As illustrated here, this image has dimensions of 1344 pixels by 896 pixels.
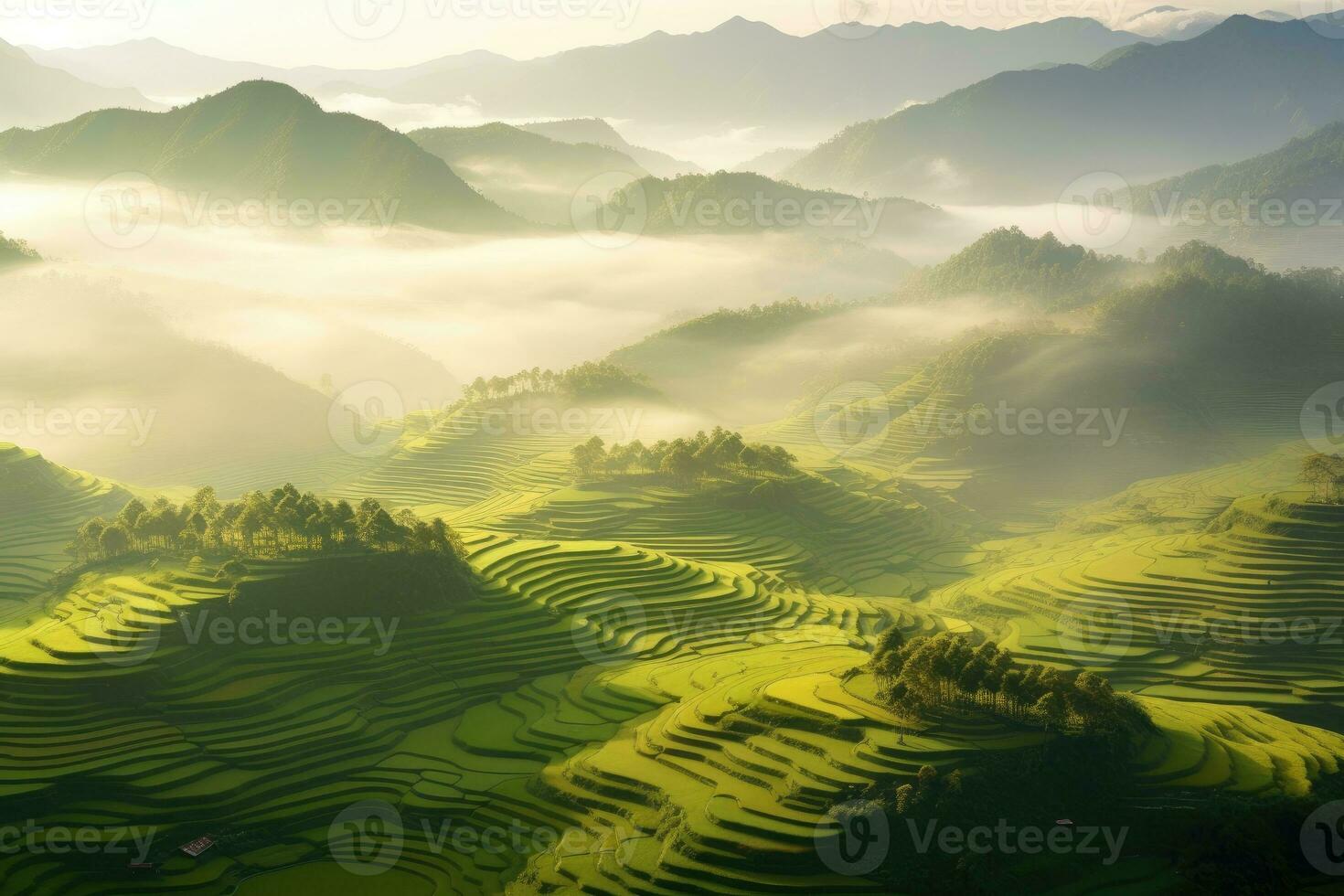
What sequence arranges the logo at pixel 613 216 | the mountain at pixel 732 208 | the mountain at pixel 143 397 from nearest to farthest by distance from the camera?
the mountain at pixel 143 397, the mountain at pixel 732 208, the logo at pixel 613 216

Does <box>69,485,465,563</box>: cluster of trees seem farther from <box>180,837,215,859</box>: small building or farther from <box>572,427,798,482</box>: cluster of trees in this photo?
<box>572,427,798,482</box>: cluster of trees

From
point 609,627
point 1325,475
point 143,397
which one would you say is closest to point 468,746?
point 609,627

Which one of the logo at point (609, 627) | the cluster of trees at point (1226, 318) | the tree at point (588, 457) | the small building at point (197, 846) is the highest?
the cluster of trees at point (1226, 318)

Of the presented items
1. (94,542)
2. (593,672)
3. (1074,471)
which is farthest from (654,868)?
(1074,471)

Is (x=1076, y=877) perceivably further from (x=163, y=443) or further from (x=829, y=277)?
(x=829, y=277)

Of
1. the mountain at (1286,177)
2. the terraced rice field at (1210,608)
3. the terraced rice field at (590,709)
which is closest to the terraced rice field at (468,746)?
the terraced rice field at (590,709)

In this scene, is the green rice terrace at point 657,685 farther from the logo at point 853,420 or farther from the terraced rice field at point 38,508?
the logo at point 853,420

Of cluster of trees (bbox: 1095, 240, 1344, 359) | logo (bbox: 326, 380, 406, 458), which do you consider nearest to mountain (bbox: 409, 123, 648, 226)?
logo (bbox: 326, 380, 406, 458)

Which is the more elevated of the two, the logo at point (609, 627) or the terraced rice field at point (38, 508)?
the terraced rice field at point (38, 508)
